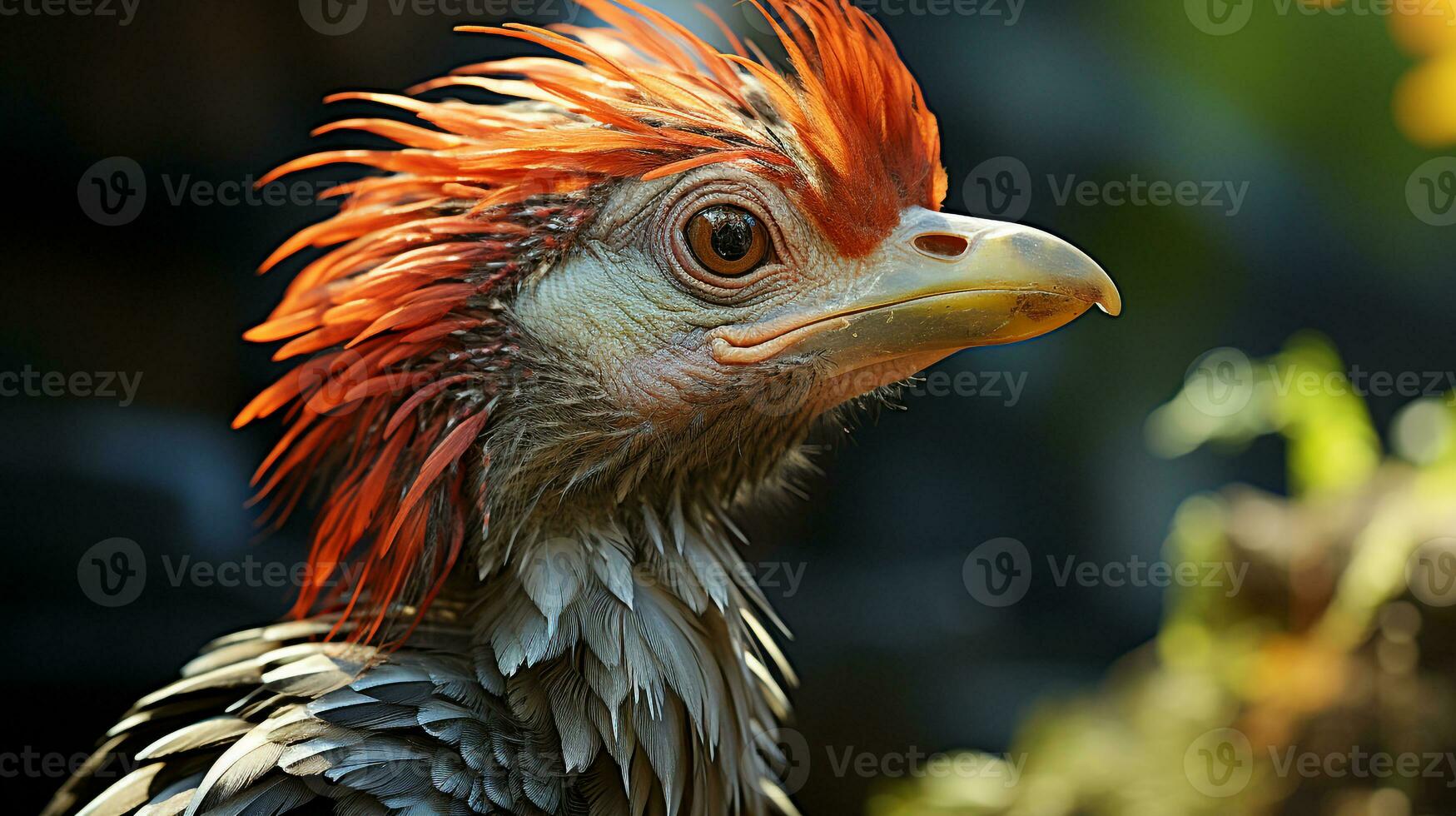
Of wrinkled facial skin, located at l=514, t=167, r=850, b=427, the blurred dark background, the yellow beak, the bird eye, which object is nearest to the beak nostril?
the yellow beak

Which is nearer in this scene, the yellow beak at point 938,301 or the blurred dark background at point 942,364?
the yellow beak at point 938,301

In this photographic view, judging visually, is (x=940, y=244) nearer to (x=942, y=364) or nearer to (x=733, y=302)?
(x=733, y=302)

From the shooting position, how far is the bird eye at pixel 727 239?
1969 millimetres

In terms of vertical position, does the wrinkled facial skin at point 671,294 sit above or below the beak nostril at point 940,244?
below

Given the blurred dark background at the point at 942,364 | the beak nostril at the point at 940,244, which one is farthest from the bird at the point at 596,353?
the blurred dark background at the point at 942,364

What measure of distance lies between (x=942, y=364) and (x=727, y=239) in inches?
A: 123

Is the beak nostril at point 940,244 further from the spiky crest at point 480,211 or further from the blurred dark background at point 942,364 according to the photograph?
the blurred dark background at point 942,364

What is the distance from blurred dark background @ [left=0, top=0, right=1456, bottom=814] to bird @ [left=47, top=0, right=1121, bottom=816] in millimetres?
1903

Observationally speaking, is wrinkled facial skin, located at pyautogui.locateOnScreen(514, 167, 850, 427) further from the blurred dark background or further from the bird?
the blurred dark background

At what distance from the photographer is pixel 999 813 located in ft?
12.1

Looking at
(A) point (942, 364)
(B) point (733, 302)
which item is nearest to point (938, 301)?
(B) point (733, 302)

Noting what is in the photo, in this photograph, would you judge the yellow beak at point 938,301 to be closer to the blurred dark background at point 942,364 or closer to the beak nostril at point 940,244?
the beak nostril at point 940,244

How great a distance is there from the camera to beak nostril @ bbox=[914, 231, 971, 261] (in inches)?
78.4

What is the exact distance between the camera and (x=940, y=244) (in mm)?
2016
